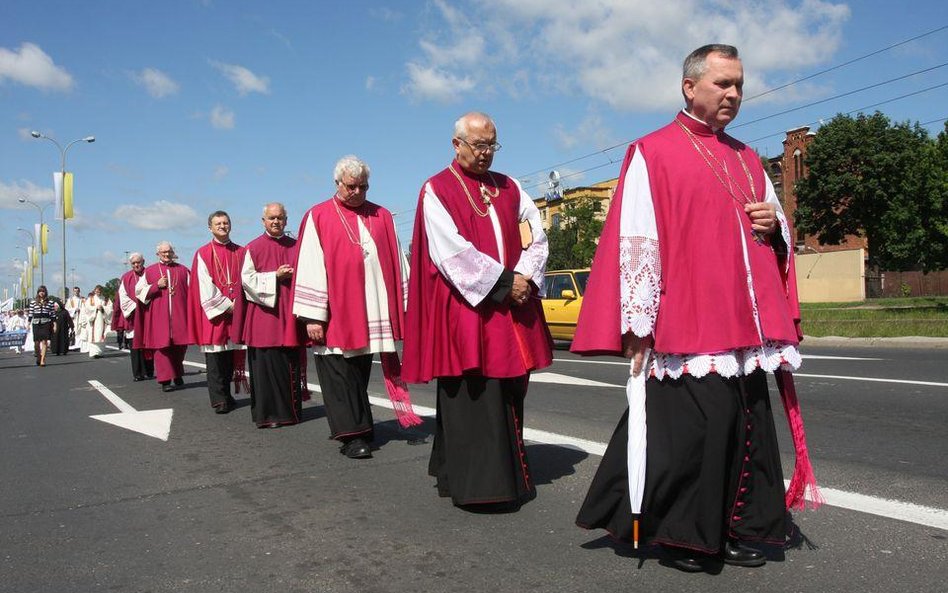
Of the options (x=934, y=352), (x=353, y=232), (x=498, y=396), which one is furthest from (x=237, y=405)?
(x=934, y=352)

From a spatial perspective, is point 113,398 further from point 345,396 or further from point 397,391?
point 397,391

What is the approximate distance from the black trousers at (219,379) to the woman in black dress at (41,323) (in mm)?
12221

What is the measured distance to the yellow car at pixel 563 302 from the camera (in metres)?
18.5

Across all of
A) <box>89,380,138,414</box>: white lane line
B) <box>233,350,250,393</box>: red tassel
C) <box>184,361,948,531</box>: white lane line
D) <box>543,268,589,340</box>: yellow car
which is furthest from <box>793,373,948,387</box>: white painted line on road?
<box>89,380,138,414</box>: white lane line

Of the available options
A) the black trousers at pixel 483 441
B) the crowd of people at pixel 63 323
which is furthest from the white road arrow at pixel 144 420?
the crowd of people at pixel 63 323

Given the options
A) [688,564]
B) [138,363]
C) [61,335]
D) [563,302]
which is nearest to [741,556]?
[688,564]

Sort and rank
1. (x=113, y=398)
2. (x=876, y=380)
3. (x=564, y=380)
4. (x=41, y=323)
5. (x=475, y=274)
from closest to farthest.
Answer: (x=475, y=274)
(x=876, y=380)
(x=113, y=398)
(x=564, y=380)
(x=41, y=323)

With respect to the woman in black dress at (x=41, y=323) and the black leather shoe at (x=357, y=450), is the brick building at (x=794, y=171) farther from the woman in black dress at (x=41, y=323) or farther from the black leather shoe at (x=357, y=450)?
the black leather shoe at (x=357, y=450)

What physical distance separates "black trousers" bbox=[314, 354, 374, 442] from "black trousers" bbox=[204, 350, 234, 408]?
295 cm

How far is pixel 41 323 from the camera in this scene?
20.0 metres

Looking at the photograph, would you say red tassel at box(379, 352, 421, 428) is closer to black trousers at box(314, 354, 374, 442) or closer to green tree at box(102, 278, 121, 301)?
black trousers at box(314, 354, 374, 442)

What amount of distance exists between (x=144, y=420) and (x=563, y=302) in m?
11.8

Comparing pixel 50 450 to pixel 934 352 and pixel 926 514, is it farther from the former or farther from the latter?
pixel 934 352

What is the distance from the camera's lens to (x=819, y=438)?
6262 mm
